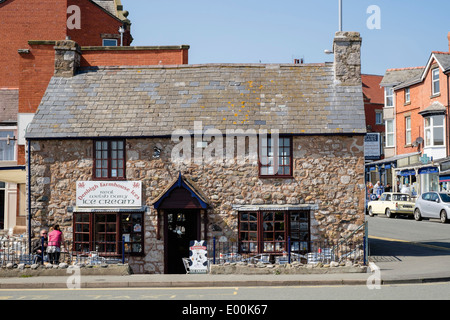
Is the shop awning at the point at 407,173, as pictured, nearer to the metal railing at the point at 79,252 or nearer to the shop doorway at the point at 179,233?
the shop doorway at the point at 179,233

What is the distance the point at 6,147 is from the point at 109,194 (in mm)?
12195

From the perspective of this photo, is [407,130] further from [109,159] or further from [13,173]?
[109,159]

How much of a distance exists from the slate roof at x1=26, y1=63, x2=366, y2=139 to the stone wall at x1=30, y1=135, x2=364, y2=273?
591 mm

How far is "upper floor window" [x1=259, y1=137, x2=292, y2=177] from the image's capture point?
67.3ft

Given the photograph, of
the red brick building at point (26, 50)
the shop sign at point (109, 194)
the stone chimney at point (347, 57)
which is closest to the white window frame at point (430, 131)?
the red brick building at point (26, 50)

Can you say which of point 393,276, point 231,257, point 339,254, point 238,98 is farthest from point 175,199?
point 393,276

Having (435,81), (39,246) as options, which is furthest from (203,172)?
(435,81)

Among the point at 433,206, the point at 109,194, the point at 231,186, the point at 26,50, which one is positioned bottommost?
the point at 433,206

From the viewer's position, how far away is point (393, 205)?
3744 cm

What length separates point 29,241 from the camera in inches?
811

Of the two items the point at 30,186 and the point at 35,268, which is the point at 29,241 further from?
the point at 35,268

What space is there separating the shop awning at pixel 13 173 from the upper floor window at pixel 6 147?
14.3 ft

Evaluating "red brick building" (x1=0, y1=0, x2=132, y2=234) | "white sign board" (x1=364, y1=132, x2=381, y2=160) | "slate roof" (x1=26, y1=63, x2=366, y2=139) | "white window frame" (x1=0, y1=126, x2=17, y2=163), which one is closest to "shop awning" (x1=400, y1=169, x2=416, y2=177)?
"white sign board" (x1=364, y1=132, x2=381, y2=160)

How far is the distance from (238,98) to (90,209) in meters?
6.25
